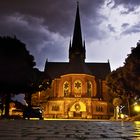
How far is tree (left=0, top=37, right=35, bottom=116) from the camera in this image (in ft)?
160

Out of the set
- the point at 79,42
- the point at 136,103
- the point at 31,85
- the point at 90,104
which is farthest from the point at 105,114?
the point at 31,85

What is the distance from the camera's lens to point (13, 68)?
50.1m

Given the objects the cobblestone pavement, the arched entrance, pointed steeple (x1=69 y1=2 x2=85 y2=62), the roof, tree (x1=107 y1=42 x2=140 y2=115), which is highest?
pointed steeple (x1=69 y1=2 x2=85 y2=62)

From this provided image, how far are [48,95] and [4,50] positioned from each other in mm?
55662

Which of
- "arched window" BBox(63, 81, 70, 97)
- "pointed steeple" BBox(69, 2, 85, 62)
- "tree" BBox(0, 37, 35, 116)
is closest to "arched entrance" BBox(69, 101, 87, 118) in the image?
"arched window" BBox(63, 81, 70, 97)

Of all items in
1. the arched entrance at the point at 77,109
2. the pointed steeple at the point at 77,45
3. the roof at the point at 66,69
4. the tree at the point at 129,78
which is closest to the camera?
the tree at the point at 129,78

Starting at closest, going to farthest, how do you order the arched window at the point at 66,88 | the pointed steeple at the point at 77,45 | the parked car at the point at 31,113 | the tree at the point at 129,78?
the parked car at the point at 31,113 < the tree at the point at 129,78 < the arched window at the point at 66,88 < the pointed steeple at the point at 77,45

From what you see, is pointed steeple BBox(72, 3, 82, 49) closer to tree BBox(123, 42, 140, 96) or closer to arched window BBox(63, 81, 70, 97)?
arched window BBox(63, 81, 70, 97)

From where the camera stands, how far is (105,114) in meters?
95.8

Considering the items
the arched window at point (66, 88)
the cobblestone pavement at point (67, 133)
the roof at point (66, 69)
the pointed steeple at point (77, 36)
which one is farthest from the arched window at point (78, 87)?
the cobblestone pavement at point (67, 133)

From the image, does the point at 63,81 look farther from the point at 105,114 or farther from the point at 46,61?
the point at 46,61

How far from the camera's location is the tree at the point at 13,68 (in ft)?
160

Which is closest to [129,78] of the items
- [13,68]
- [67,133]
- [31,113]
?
[31,113]

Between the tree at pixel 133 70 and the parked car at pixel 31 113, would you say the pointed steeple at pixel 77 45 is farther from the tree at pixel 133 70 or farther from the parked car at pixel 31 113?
the parked car at pixel 31 113
